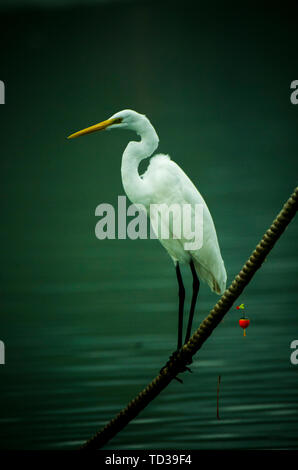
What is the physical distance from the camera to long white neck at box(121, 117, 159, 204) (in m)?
2.58

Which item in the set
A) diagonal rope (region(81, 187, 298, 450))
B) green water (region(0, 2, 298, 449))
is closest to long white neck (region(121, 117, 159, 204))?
diagonal rope (region(81, 187, 298, 450))

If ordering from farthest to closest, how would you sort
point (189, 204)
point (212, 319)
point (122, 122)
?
point (189, 204) < point (122, 122) < point (212, 319)

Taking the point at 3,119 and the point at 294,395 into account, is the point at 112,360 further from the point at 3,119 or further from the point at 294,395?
the point at 3,119

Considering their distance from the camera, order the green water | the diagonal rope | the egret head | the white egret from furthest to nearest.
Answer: the green water
the white egret
the egret head
the diagonal rope

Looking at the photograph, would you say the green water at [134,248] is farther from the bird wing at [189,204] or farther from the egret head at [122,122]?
the egret head at [122,122]

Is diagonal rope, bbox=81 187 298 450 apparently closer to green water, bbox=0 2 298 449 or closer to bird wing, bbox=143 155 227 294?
bird wing, bbox=143 155 227 294

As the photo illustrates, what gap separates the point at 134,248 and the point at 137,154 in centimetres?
320

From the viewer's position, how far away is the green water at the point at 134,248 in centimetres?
348

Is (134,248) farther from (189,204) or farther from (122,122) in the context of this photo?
(122,122)

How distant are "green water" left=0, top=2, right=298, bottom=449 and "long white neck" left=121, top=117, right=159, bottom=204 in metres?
1.11

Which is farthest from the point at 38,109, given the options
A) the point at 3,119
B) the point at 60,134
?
the point at 60,134

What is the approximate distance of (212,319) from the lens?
6.86 ft

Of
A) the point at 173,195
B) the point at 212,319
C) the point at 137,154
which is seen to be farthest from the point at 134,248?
the point at 212,319
